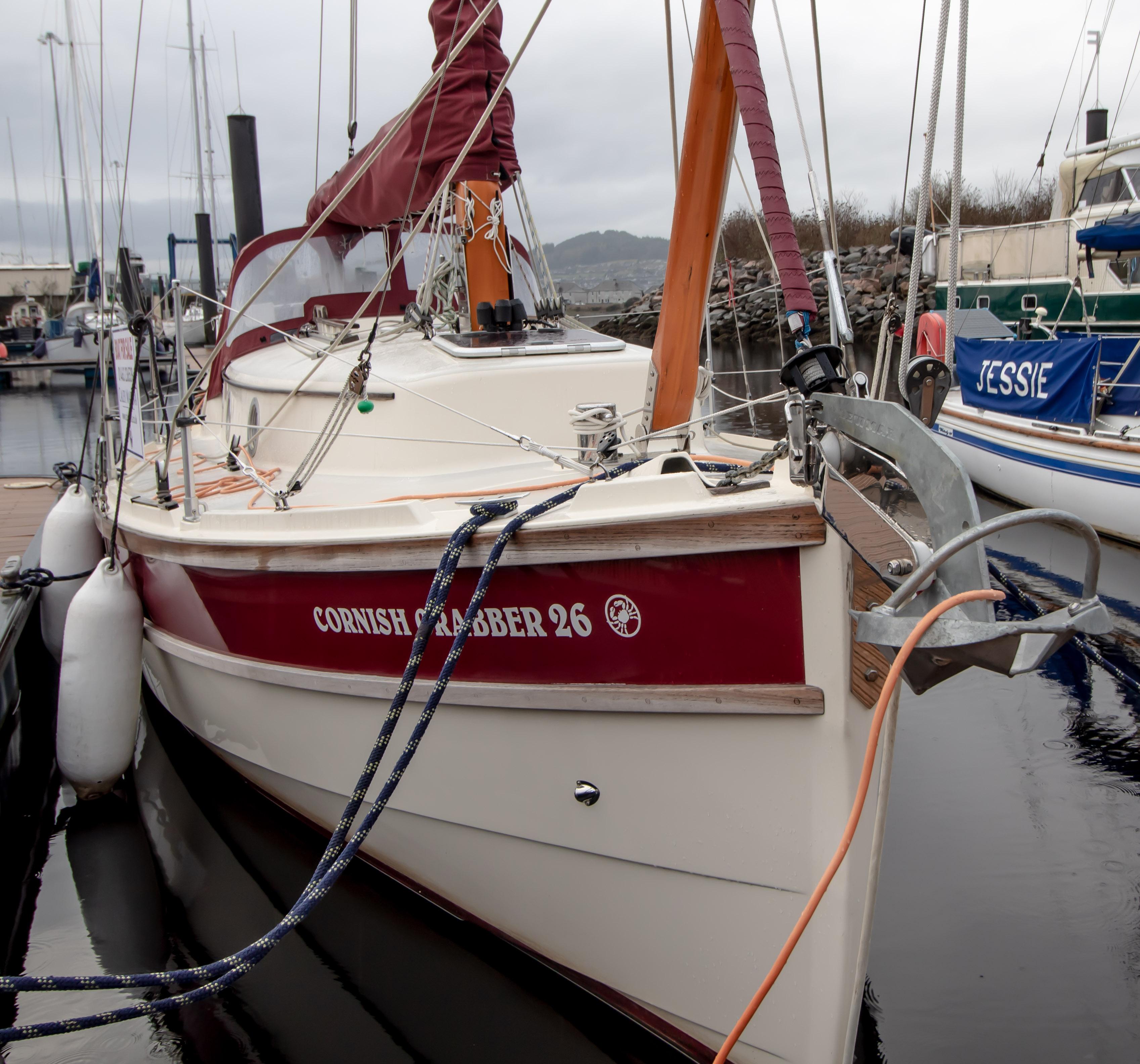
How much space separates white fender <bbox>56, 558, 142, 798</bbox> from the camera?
4.36 metres

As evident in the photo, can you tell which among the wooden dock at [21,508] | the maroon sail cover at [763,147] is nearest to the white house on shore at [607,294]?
the wooden dock at [21,508]

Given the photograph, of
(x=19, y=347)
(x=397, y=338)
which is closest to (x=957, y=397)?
(x=397, y=338)

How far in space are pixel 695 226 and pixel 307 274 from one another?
3.69m

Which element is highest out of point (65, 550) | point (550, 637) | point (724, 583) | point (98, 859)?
point (724, 583)

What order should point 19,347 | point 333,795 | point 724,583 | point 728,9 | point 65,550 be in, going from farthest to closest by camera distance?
point 19,347
point 65,550
point 333,795
point 728,9
point 724,583

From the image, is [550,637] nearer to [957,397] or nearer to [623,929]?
[623,929]

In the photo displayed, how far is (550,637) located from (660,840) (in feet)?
2.13

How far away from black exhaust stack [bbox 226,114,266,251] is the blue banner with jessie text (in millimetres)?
7242

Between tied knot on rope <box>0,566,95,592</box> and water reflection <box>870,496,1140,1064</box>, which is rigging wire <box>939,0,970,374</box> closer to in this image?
water reflection <box>870,496,1140,1064</box>

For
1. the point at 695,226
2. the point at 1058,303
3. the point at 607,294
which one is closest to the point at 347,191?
the point at 695,226

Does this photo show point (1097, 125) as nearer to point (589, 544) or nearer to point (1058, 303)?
point (1058, 303)

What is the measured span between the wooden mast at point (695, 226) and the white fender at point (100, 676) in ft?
9.17

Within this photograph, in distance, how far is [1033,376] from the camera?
Answer: 983 cm

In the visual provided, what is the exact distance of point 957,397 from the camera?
1186 centimetres
